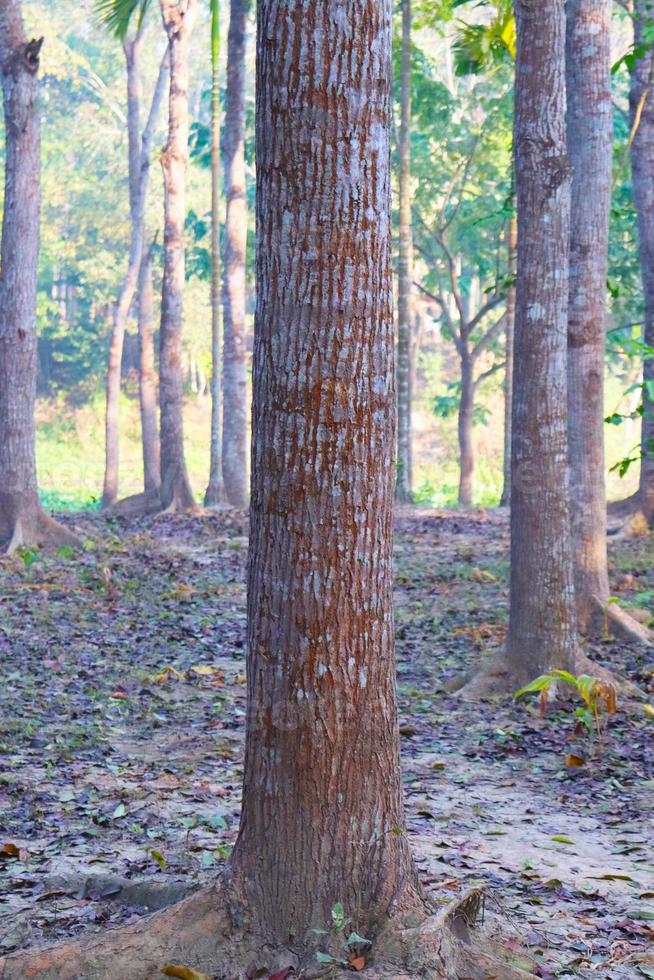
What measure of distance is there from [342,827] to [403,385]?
1588 centimetres

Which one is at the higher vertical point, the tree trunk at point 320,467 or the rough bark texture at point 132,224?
the rough bark texture at point 132,224

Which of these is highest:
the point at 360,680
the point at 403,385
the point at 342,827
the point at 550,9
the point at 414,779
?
the point at 550,9

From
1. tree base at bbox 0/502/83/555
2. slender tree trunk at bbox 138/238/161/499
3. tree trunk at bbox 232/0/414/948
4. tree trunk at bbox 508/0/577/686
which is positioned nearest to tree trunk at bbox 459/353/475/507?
slender tree trunk at bbox 138/238/161/499

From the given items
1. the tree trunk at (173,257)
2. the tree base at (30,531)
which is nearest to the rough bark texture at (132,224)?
the tree trunk at (173,257)

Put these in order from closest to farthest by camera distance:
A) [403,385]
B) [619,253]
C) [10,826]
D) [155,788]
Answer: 1. [10,826]
2. [155,788]
3. [403,385]
4. [619,253]

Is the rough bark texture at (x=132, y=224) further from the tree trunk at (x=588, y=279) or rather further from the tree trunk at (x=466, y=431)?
the tree trunk at (x=588, y=279)

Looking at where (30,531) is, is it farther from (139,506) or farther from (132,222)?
(132,222)

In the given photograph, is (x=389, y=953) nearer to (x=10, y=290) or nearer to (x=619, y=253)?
(x=10, y=290)

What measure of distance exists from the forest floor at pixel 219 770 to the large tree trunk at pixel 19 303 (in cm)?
142

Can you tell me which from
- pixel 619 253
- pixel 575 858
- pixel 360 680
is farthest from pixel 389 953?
pixel 619 253

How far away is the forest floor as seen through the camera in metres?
3.88

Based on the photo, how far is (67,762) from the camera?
19.4 feet

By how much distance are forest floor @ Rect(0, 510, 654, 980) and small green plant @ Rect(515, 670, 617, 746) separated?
0.38 ft

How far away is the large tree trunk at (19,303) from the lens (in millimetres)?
12852
